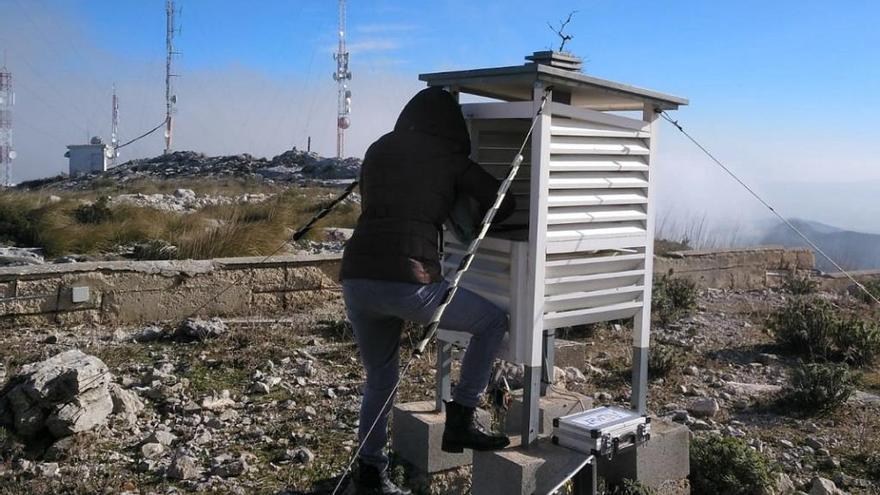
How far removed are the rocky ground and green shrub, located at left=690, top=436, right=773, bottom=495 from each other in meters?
0.30

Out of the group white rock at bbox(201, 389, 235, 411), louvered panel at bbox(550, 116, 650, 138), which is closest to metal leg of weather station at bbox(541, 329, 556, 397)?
louvered panel at bbox(550, 116, 650, 138)

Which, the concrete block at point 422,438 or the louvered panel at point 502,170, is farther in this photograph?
the louvered panel at point 502,170

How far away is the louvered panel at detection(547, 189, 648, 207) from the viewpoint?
158 inches

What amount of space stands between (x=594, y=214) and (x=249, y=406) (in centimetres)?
284

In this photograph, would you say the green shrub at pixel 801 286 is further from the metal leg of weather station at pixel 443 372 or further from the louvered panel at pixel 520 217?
the metal leg of weather station at pixel 443 372

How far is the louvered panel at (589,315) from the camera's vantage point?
13.3ft

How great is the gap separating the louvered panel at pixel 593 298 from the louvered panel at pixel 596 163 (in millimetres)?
604

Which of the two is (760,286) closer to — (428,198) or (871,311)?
(871,311)

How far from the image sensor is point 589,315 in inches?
167

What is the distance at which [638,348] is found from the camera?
4508mm

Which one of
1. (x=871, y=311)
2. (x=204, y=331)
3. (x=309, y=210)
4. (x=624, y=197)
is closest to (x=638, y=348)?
(x=624, y=197)

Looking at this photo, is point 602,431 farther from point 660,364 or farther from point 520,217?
point 660,364

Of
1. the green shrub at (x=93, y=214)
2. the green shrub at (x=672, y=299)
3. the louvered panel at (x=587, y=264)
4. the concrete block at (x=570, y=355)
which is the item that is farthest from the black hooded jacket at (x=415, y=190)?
the green shrub at (x=93, y=214)

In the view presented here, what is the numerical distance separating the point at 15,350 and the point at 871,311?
9701 millimetres
